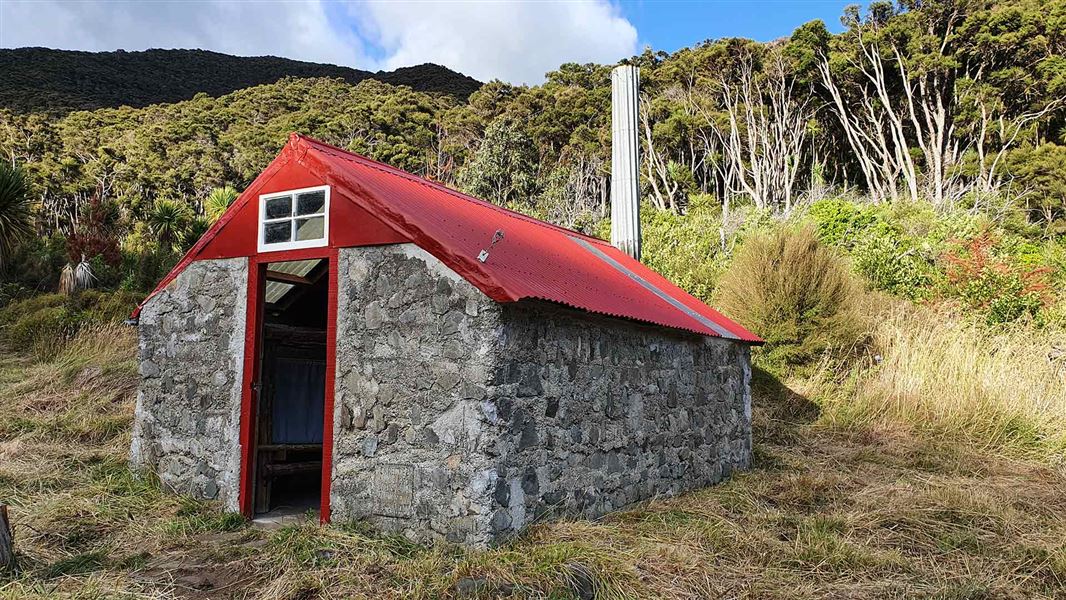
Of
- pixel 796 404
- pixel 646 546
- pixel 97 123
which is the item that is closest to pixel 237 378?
pixel 646 546

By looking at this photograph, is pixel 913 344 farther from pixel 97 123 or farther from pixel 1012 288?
pixel 97 123

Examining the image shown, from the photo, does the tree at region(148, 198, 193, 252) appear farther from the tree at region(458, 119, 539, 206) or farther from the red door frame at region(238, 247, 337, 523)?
the red door frame at region(238, 247, 337, 523)

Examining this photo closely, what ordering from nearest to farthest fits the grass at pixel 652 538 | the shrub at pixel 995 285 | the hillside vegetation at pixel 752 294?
1. the grass at pixel 652 538
2. the hillside vegetation at pixel 752 294
3. the shrub at pixel 995 285

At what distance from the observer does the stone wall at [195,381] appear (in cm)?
655

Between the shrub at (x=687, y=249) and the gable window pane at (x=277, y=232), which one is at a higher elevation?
the shrub at (x=687, y=249)

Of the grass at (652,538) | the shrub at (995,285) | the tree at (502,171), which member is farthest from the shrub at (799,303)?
the tree at (502,171)

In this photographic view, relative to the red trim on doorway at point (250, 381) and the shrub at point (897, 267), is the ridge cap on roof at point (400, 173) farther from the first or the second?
the shrub at point (897, 267)

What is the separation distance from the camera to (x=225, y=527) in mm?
6117

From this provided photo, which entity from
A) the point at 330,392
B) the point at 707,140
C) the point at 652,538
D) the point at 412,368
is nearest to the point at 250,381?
the point at 330,392

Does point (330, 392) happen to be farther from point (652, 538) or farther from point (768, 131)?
point (768, 131)

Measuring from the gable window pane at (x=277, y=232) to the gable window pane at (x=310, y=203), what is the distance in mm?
161

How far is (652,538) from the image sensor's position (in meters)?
5.67

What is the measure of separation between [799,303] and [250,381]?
8726mm

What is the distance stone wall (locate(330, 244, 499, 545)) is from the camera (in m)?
5.29
